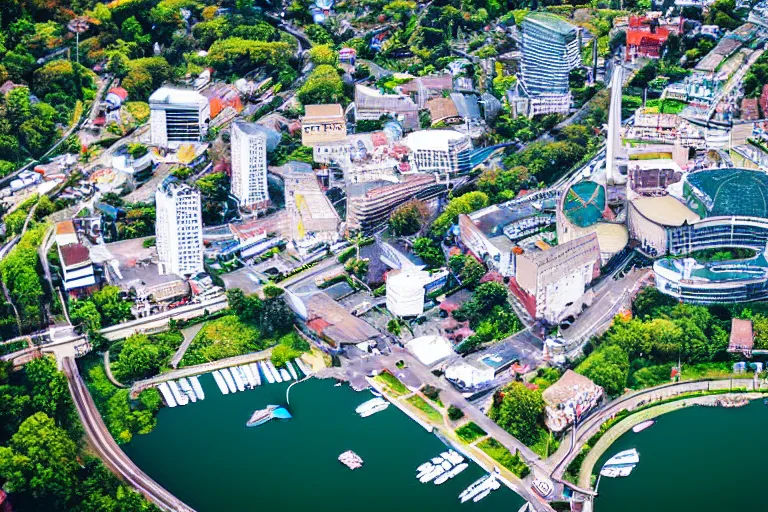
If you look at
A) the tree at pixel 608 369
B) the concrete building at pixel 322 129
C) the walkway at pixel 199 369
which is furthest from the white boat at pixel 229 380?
the concrete building at pixel 322 129

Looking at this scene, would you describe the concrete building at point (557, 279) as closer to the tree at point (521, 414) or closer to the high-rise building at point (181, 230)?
the tree at point (521, 414)

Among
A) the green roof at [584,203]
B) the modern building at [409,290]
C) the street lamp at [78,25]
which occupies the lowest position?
the modern building at [409,290]

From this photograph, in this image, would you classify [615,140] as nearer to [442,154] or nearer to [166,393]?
[442,154]

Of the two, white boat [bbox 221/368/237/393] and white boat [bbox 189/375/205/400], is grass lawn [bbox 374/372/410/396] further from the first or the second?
white boat [bbox 189/375/205/400]

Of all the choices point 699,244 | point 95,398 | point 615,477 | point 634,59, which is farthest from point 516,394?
point 634,59

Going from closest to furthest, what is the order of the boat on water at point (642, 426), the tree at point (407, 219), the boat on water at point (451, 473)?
the boat on water at point (451, 473) → the boat on water at point (642, 426) → the tree at point (407, 219)

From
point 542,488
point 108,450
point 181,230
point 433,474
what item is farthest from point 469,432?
point 181,230
